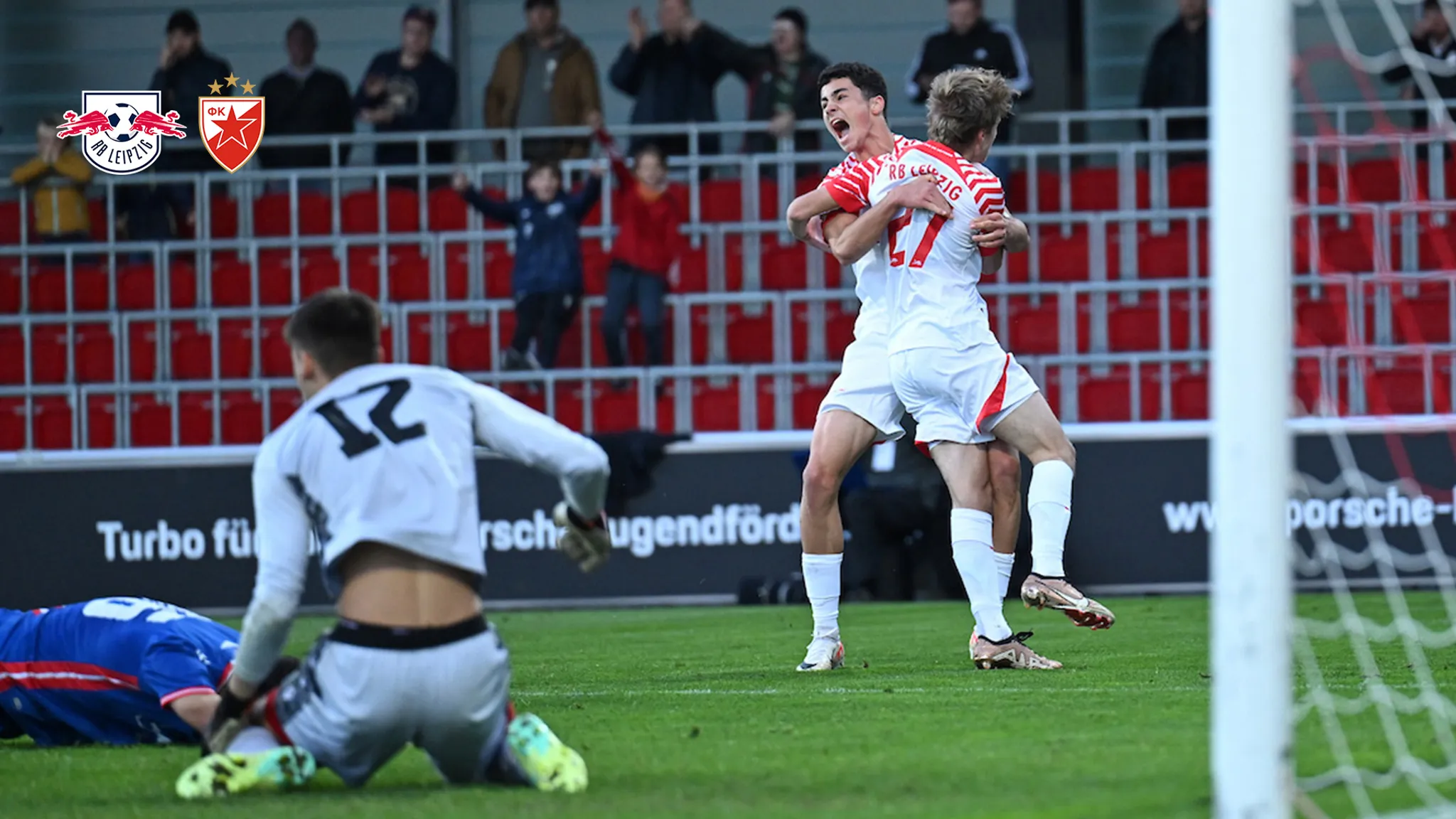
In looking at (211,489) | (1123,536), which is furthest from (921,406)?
(211,489)

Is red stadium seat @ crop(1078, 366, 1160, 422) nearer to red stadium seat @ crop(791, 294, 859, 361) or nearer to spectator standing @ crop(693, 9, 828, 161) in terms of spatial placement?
red stadium seat @ crop(791, 294, 859, 361)

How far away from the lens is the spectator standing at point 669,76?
13875mm

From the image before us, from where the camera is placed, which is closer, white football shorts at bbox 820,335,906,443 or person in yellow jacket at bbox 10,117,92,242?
white football shorts at bbox 820,335,906,443


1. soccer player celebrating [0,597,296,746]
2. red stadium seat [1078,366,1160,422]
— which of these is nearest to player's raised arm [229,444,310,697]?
soccer player celebrating [0,597,296,746]

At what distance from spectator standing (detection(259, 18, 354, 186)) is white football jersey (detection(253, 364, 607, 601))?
10736mm

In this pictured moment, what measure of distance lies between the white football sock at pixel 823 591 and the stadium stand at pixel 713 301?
19.5 feet

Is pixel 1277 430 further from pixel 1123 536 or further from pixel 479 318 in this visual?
pixel 479 318

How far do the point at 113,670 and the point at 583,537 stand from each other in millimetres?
1603

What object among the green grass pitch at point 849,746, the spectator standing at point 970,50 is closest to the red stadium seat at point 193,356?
the spectator standing at point 970,50

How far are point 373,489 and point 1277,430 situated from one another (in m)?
1.70

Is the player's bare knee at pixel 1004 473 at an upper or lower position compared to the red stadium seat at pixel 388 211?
lower

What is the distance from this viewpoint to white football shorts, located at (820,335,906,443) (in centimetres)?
665

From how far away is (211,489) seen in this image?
12133 mm

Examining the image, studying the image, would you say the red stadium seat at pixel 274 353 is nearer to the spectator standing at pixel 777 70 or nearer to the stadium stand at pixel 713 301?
the stadium stand at pixel 713 301
